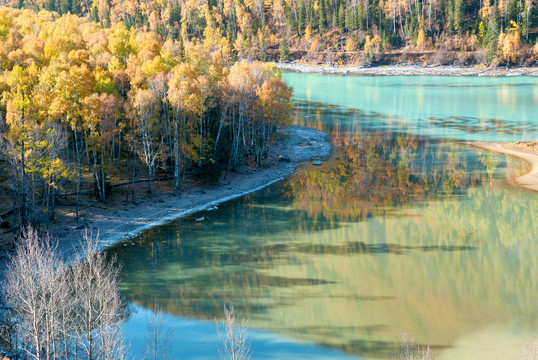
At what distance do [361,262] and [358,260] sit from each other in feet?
1.16

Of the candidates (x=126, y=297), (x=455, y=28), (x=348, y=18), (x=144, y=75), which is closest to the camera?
(x=126, y=297)

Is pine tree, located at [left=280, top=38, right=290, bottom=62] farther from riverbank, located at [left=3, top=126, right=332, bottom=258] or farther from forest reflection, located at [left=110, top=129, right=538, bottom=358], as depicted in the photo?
forest reflection, located at [left=110, top=129, right=538, bottom=358]

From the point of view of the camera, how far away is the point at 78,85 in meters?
39.1

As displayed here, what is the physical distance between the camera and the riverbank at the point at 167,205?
1444 inches

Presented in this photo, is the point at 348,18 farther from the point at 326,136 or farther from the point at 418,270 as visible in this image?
the point at 418,270

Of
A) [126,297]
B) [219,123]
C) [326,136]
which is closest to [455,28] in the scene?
[326,136]

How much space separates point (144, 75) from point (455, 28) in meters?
128

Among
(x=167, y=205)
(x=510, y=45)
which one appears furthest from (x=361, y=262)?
(x=510, y=45)

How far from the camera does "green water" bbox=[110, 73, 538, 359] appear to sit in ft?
83.7

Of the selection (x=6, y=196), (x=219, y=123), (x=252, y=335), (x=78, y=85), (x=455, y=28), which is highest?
(x=455, y=28)

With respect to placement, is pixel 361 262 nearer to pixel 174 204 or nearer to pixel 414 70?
pixel 174 204

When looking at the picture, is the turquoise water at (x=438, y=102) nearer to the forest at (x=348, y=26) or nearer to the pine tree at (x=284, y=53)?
the forest at (x=348, y=26)

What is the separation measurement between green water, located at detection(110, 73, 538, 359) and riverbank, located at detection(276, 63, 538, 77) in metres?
85.5

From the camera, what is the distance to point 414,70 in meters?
145
